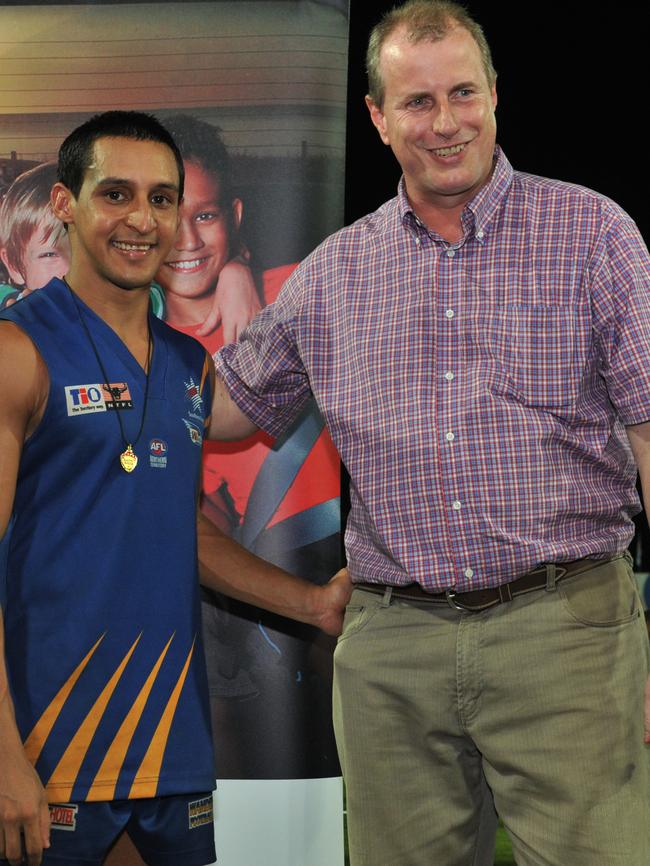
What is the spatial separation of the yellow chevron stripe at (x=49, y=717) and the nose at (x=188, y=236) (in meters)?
0.99

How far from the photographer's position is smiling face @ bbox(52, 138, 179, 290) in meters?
2.16

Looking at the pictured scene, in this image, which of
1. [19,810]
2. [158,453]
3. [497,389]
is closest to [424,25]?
[497,389]

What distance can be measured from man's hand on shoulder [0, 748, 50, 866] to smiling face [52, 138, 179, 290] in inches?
34.1

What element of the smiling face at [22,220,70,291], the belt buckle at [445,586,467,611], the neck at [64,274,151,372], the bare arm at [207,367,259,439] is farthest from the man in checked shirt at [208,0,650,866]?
the smiling face at [22,220,70,291]

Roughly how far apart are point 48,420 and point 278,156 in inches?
36.8

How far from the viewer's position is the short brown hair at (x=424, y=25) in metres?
2.15

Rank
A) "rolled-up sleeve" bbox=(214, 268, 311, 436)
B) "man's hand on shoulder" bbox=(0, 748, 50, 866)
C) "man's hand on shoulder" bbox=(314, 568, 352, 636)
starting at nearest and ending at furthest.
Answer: "man's hand on shoulder" bbox=(0, 748, 50, 866) < "rolled-up sleeve" bbox=(214, 268, 311, 436) < "man's hand on shoulder" bbox=(314, 568, 352, 636)

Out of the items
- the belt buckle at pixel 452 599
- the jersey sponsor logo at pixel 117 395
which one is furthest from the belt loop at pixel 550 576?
the jersey sponsor logo at pixel 117 395

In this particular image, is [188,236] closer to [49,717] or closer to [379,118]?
[379,118]

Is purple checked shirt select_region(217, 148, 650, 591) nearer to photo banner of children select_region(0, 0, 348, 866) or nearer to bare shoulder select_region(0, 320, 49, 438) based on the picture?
photo banner of children select_region(0, 0, 348, 866)

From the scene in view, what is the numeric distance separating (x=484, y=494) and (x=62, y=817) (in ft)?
2.97

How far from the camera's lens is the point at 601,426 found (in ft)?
6.88

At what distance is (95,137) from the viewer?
7.28 ft

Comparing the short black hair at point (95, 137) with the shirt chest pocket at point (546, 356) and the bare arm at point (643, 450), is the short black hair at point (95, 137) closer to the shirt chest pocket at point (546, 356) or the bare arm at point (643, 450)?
the shirt chest pocket at point (546, 356)
